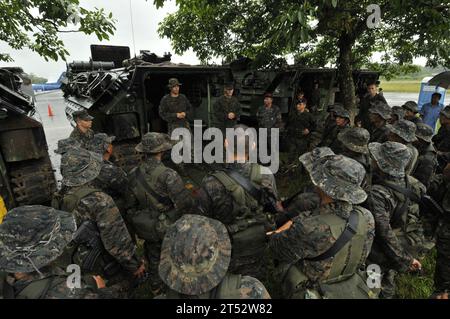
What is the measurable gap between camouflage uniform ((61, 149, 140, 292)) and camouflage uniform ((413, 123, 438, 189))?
362 centimetres

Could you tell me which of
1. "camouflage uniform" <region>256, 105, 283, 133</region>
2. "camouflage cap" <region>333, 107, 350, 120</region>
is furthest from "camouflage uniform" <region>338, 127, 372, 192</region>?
"camouflage uniform" <region>256, 105, 283, 133</region>

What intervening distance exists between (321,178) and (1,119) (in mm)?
3712

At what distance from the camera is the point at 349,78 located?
649 centimetres

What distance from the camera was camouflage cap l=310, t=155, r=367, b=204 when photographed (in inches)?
75.5

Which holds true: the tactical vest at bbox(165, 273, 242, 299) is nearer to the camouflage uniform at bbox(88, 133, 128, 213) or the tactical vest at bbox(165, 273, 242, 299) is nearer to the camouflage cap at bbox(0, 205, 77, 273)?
the camouflage cap at bbox(0, 205, 77, 273)

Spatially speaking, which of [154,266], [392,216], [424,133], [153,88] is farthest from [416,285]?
[153,88]

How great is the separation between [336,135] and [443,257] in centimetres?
280

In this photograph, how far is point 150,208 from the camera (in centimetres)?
291

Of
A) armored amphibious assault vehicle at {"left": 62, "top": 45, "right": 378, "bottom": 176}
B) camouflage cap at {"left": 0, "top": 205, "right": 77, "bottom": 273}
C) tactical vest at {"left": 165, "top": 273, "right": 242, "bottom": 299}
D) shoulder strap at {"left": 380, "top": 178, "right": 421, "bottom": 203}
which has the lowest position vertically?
tactical vest at {"left": 165, "top": 273, "right": 242, "bottom": 299}

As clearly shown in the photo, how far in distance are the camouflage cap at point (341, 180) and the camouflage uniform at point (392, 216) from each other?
66 cm

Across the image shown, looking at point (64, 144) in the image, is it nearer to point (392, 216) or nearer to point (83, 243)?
point (83, 243)

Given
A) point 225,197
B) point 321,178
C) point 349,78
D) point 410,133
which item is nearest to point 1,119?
point 225,197

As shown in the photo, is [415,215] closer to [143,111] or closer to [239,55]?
[143,111]

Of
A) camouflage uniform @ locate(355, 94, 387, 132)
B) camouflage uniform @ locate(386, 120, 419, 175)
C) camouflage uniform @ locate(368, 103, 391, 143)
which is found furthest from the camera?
camouflage uniform @ locate(355, 94, 387, 132)
